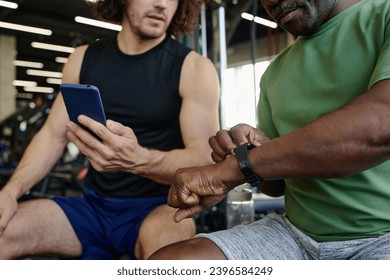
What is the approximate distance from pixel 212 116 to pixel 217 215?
95 cm

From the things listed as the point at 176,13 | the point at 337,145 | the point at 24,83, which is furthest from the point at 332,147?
the point at 24,83

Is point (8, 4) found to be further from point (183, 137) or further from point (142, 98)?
point (183, 137)

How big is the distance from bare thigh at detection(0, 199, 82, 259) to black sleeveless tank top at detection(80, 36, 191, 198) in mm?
156

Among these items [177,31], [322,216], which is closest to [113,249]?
[322,216]

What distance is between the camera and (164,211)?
1.18m

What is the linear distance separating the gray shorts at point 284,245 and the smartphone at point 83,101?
1.16ft

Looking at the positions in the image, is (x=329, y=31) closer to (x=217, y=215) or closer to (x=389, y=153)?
(x=389, y=153)

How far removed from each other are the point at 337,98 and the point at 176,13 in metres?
0.87

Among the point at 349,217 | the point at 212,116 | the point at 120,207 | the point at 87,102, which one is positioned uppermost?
the point at 87,102

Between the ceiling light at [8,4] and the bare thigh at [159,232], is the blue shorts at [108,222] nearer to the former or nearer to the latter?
the bare thigh at [159,232]

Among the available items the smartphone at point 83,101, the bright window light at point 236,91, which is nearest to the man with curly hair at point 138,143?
the smartphone at point 83,101

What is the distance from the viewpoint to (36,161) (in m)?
1.35

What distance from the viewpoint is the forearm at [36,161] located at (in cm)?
131
